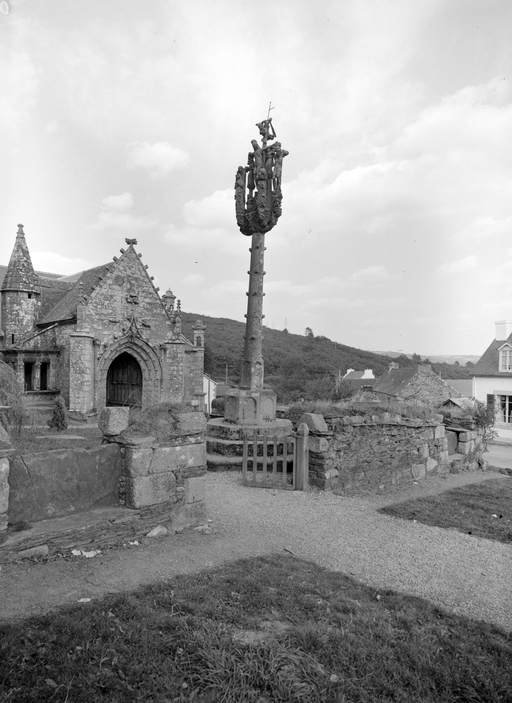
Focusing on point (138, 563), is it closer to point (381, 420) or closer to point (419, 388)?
point (381, 420)

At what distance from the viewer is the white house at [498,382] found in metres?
27.4

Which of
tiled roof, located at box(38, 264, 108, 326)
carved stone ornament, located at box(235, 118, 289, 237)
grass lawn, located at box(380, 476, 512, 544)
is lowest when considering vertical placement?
grass lawn, located at box(380, 476, 512, 544)

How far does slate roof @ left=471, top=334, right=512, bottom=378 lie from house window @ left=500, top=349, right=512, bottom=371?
33 cm

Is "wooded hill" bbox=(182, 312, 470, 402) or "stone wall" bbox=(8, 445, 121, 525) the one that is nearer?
"stone wall" bbox=(8, 445, 121, 525)

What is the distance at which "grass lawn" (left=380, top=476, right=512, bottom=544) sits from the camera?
24.6 feet

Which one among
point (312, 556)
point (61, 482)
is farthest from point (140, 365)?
point (312, 556)

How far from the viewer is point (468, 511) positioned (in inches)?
339

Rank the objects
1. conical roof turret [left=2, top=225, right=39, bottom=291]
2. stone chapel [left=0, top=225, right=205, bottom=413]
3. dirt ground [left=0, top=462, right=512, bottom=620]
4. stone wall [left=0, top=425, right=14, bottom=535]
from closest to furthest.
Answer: dirt ground [left=0, top=462, right=512, bottom=620] → stone wall [left=0, top=425, right=14, bottom=535] → stone chapel [left=0, top=225, right=205, bottom=413] → conical roof turret [left=2, top=225, right=39, bottom=291]

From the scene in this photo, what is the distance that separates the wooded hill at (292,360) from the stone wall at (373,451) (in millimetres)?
21947

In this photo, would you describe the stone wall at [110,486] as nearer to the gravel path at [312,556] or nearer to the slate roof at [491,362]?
the gravel path at [312,556]

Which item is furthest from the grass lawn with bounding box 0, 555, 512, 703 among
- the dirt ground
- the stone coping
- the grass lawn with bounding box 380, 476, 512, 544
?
the stone coping

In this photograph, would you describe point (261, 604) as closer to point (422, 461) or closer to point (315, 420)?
point (315, 420)

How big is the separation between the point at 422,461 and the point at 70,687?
10417 millimetres

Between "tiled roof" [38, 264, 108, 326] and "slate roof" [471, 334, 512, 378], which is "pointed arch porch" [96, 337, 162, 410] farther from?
"slate roof" [471, 334, 512, 378]
